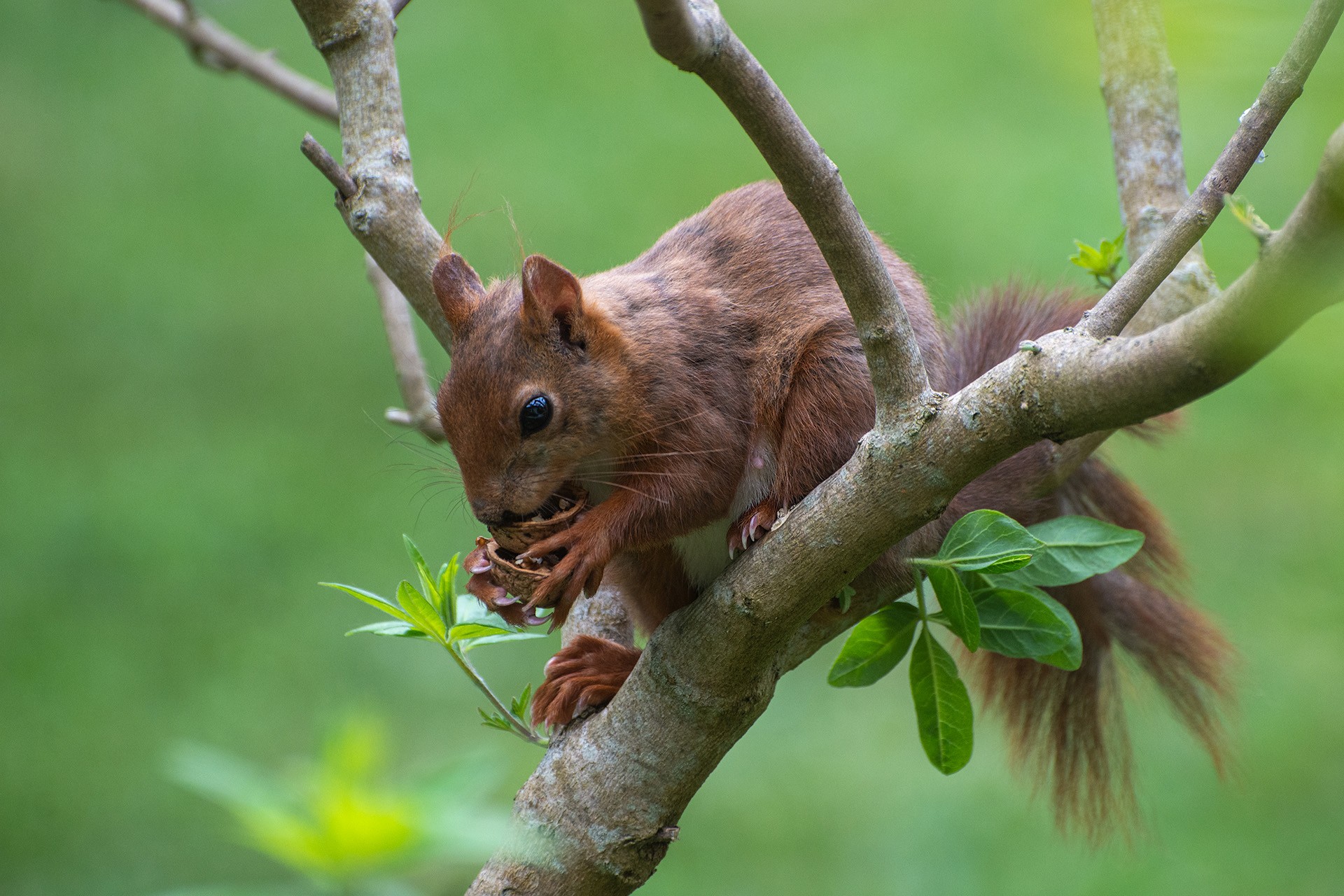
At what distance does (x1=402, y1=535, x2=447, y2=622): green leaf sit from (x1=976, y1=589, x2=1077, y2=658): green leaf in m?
0.67

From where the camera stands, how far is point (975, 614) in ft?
4.66

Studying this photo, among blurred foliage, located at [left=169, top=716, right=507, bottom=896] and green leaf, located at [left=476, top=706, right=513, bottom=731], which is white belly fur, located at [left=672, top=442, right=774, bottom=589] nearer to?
green leaf, located at [left=476, top=706, right=513, bottom=731]

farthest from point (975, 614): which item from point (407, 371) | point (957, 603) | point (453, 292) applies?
point (407, 371)

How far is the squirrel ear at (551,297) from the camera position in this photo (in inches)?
66.9

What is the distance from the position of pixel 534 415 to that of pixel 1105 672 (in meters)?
1.13

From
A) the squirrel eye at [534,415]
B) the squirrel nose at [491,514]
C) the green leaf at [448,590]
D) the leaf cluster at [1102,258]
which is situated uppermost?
the leaf cluster at [1102,258]

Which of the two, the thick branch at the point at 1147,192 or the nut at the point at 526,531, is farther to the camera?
the thick branch at the point at 1147,192

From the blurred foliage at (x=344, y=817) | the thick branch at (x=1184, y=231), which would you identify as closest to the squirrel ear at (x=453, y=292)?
the thick branch at (x=1184, y=231)

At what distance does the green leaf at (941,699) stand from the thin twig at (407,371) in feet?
3.28

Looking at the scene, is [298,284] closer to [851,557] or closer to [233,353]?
[233,353]

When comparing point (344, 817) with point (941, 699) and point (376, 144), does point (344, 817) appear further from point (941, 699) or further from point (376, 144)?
point (376, 144)

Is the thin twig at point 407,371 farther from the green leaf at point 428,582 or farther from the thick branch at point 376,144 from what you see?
the green leaf at point 428,582

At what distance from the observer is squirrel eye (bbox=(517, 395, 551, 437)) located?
1686 mm

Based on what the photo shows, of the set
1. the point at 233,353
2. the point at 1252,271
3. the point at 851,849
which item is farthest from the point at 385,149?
the point at 233,353
